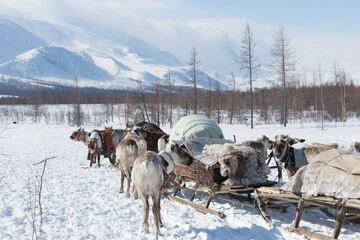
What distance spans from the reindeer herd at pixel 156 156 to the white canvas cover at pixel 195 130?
507 mm

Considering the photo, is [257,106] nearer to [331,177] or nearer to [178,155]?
[178,155]

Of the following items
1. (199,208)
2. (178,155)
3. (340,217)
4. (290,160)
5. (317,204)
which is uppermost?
(178,155)

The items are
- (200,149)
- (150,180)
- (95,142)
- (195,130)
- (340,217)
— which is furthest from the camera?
(95,142)

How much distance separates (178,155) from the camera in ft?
22.5

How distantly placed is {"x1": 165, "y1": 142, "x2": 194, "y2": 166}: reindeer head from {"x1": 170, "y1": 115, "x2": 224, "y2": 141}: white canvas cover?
2773 millimetres

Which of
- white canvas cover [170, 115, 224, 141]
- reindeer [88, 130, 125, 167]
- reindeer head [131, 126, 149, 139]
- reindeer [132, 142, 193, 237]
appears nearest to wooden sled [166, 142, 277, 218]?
reindeer [132, 142, 193, 237]

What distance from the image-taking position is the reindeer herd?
17.3 ft

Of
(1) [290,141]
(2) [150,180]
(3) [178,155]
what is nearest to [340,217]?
(2) [150,180]

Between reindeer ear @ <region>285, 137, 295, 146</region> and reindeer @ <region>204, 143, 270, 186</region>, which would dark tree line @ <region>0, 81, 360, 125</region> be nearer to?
reindeer ear @ <region>285, 137, 295, 146</region>

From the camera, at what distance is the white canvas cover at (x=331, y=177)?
4.64 m

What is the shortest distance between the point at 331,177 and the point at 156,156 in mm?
3088

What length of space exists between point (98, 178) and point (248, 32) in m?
27.3

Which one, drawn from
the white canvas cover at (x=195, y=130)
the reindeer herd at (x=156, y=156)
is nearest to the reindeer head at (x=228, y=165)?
the reindeer herd at (x=156, y=156)

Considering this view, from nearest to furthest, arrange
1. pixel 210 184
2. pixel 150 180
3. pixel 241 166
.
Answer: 1. pixel 150 180
2. pixel 241 166
3. pixel 210 184
